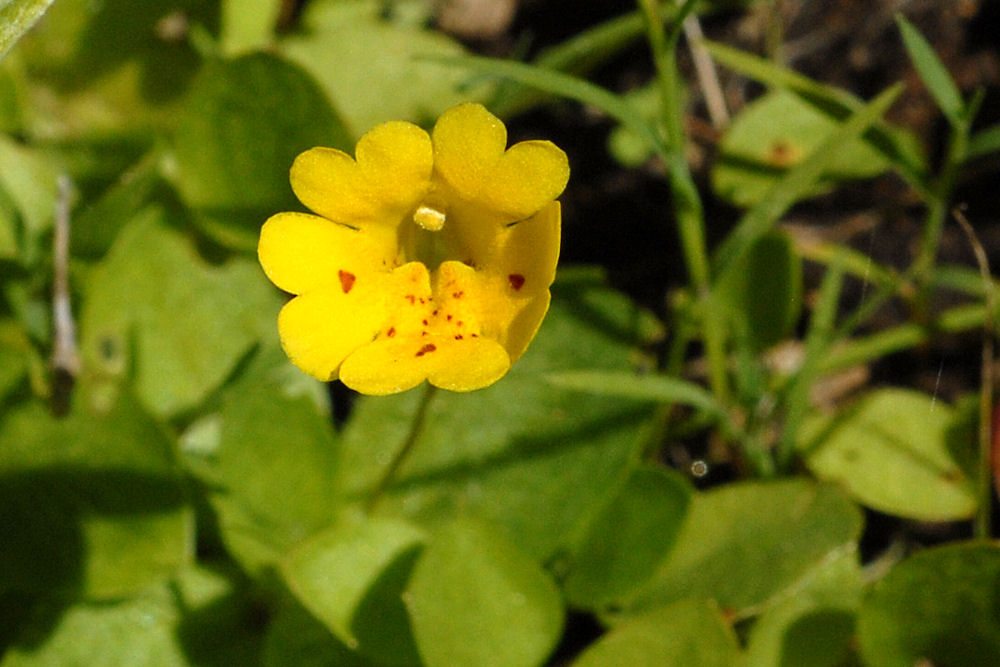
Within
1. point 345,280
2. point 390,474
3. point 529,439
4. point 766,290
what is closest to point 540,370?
point 529,439

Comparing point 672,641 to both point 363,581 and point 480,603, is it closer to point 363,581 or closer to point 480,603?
point 480,603

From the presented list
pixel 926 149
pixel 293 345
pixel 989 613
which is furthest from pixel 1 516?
pixel 926 149

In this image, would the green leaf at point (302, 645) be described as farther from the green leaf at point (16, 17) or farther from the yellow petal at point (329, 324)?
the green leaf at point (16, 17)

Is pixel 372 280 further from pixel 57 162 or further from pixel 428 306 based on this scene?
pixel 57 162

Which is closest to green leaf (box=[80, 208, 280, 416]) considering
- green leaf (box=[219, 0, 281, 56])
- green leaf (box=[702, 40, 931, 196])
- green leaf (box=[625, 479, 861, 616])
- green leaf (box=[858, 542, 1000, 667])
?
green leaf (box=[219, 0, 281, 56])

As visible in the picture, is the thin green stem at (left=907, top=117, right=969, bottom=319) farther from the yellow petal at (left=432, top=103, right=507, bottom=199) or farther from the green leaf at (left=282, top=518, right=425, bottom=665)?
the green leaf at (left=282, top=518, right=425, bottom=665)

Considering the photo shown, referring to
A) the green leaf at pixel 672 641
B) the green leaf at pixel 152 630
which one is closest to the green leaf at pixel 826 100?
the green leaf at pixel 672 641

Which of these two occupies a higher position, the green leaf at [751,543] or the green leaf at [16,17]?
A: the green leaf at [16,17]
